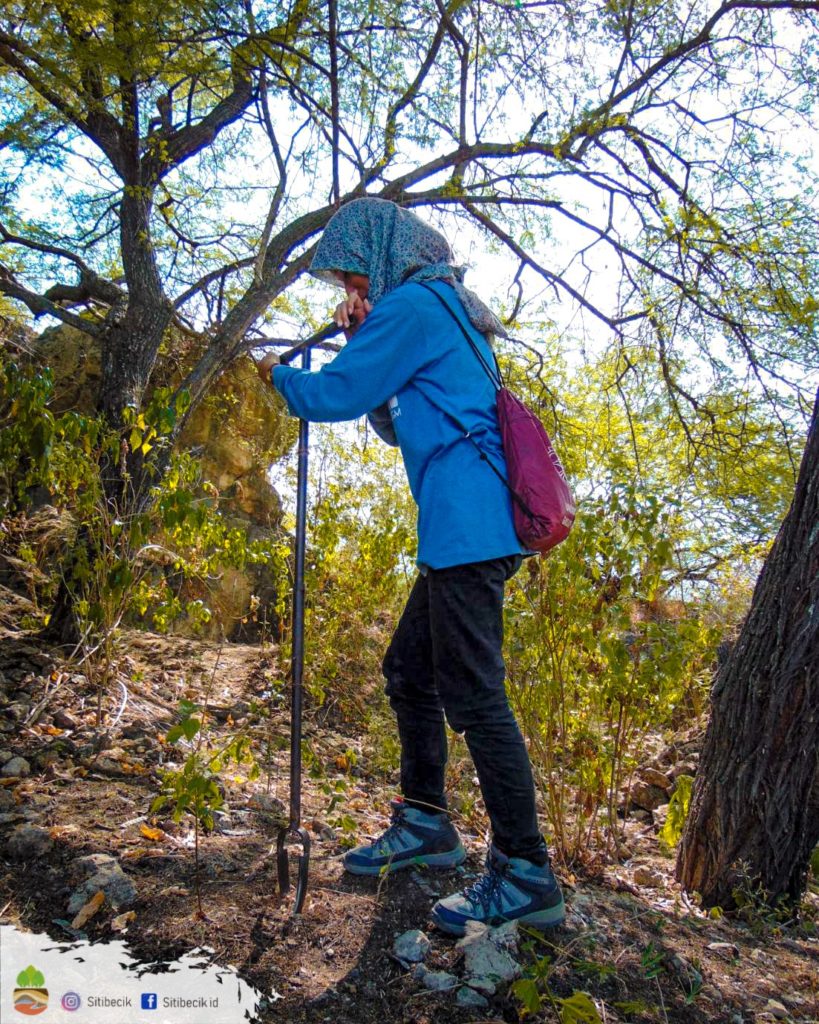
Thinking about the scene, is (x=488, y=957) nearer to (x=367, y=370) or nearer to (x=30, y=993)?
(x=30, y=993)

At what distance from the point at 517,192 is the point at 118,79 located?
Answer: 2696mm

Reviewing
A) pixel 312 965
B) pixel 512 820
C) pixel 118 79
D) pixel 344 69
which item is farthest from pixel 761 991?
pixel 118 79

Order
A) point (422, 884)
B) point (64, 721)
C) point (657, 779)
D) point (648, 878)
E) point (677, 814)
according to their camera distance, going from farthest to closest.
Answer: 1. point (657, 779)
2. point (64, 721)
3. point (677, 814)
4. point (648, 878)
5. point (422, 884)

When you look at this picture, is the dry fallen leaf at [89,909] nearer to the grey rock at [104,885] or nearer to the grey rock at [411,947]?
the grey rock at [104,885]

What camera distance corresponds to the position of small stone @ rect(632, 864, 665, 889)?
2.67m

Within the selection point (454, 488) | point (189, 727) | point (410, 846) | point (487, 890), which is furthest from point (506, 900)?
point (454, 488)

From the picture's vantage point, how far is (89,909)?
1691mm

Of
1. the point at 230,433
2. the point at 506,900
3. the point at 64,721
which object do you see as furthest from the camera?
the point at 230,433

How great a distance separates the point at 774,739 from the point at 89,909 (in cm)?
217

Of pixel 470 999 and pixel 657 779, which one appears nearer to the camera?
pixel 470 999

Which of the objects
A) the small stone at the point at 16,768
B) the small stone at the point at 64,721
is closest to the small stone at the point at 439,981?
the small stone at the point at 16,768

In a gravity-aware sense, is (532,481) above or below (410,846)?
above

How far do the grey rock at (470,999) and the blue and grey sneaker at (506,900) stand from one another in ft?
0.62

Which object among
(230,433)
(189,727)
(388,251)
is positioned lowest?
(189,727)
